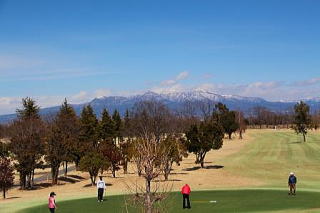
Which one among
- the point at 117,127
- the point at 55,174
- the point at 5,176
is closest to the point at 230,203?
the point at 5,176

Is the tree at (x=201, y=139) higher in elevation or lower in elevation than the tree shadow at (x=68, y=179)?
higher

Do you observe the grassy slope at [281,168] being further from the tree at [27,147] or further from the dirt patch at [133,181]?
the tree at [27,147]

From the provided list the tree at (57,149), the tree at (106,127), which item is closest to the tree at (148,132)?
the tree at (106,127)

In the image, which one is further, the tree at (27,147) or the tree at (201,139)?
the tree at (201,139)

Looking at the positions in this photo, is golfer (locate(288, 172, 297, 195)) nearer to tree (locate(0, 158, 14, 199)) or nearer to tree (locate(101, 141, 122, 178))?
tree (locate(101, 141, 122, 178))

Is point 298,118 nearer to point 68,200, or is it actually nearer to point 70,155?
point 70,155

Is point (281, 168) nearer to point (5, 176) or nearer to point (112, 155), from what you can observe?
point (112, 155)

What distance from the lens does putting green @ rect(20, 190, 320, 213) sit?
32000 millimetres

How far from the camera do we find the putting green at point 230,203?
105ft

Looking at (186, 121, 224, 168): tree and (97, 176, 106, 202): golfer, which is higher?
(186, 121, 224, 168): tree

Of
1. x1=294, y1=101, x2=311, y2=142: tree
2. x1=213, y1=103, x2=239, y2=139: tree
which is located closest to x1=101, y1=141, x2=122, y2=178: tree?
x1=294, y1=101, x2=311, y2=142: tree

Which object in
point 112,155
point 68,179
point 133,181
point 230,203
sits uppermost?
point 112,155

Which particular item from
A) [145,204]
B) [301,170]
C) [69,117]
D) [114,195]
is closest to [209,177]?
[301,170]

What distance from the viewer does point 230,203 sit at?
34656 mm
